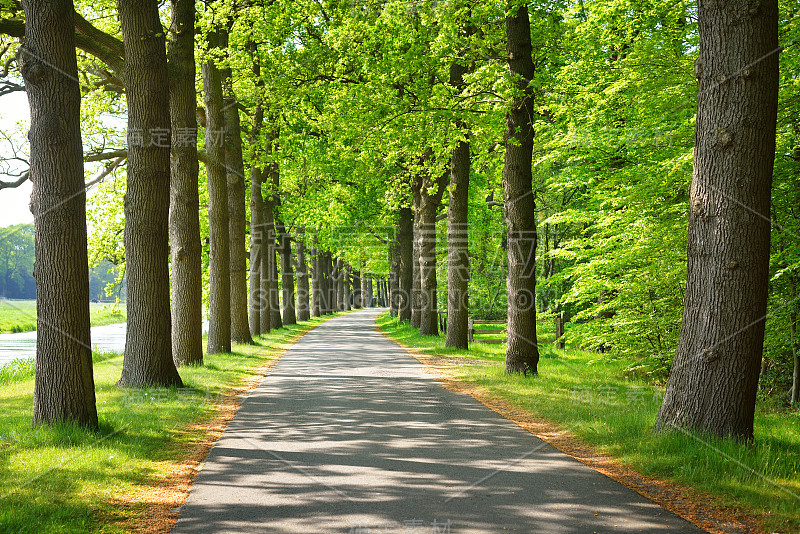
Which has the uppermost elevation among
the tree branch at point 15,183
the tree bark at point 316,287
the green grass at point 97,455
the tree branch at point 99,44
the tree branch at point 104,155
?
the tree branch at point 99,44

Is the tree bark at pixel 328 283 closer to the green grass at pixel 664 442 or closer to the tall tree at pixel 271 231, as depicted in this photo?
the tall tree at pixel 271 231

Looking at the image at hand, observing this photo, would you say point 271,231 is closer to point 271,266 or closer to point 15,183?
point 271,266

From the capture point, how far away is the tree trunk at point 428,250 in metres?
26.2

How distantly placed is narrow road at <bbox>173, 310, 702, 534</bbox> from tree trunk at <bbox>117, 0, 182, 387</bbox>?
2.38 m

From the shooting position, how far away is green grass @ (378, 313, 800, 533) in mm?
5801

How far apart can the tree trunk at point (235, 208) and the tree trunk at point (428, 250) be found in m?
7.32

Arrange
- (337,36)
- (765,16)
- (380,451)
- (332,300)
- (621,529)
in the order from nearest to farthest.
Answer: (621,529)
(765,16)
(380,451)
(337,36)
(332,300)

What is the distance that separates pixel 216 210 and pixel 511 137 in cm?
878

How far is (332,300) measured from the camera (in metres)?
71.2

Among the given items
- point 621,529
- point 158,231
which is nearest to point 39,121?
point 158,231

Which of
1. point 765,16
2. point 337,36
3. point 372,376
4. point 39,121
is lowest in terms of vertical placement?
point 372,376

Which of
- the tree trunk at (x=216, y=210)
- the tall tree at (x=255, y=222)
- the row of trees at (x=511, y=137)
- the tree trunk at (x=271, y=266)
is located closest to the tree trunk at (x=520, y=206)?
the row of trees at (x=511, y=137)

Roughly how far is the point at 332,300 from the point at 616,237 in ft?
194

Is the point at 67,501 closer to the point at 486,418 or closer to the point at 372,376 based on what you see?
the point at 486,418
